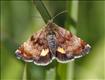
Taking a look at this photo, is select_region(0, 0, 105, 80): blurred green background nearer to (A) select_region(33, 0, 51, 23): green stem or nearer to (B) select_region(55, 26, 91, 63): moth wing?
(B) select_region(55, 26, 91, 63): moth wing

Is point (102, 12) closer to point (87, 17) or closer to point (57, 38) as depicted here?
point (87, 17)

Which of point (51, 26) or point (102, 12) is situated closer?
point (51, 26)

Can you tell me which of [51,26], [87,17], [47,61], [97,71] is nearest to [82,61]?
[97,71]

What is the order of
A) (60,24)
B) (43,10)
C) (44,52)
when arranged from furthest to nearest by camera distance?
(60,24), (44,52), (43,10)

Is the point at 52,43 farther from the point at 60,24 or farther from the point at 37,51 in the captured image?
the point at 60,24

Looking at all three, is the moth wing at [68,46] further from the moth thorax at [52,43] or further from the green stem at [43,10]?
the green stem at [43,10]

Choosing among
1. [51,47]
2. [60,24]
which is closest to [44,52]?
[51,47]
